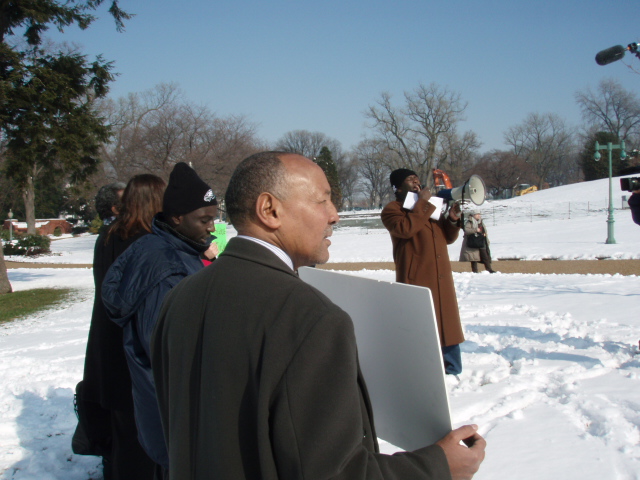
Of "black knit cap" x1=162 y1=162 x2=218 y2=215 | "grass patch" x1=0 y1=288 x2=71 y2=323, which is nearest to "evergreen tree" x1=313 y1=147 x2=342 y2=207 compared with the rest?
"grass patch" x1=0 y1=288 x2=71 y2=323

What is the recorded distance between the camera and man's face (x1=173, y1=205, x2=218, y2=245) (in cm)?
267

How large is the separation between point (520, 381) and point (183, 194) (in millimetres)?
3707

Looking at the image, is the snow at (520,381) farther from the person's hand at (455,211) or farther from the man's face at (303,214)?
the man's face at (303,214)

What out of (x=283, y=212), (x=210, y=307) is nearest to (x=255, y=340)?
(x=210, y=307)

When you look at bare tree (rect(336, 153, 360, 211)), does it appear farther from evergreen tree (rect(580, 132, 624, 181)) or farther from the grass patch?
the grass patch

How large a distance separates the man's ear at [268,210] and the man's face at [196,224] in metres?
1.30

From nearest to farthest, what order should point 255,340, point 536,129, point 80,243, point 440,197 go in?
point 255,340 → point 440,197 → point 80,243 → point 536,129

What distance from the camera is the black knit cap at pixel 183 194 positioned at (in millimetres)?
2646

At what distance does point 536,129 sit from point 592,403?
91.9 m

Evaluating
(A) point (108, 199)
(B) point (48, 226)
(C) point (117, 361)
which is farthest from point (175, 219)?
(B) point (48, 226)

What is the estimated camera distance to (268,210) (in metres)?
1.46

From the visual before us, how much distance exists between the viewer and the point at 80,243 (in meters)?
40.6

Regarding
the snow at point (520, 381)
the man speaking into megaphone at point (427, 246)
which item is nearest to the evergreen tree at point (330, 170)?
the snow at point (520, 381)

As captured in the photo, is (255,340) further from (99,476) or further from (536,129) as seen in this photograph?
(536,129)
